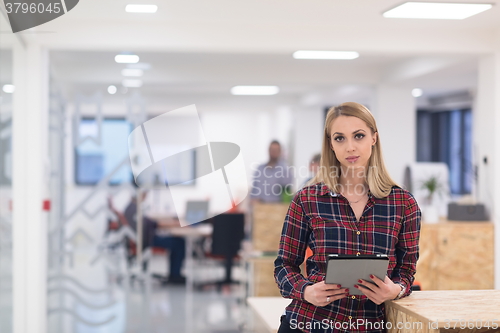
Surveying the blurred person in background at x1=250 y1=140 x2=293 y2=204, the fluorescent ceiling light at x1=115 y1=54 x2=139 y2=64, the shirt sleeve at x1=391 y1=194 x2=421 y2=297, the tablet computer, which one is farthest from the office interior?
the tablet computer

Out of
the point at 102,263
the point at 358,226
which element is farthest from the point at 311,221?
the point at 102,263

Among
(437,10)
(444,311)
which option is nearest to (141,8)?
(437,10)

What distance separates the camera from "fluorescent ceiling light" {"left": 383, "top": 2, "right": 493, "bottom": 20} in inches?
174

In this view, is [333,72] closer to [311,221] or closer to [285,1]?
[285,1]

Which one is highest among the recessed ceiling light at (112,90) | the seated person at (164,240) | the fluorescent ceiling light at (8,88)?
the recessed ceiling light at (112,90)

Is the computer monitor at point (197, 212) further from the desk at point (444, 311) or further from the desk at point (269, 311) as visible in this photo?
the desk at point (444, 311)

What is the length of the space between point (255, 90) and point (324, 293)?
7.75 meters

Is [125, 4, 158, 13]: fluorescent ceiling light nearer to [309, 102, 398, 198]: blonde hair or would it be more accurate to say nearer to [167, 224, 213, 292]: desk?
[309, 102, 398, 198]: blonde hair

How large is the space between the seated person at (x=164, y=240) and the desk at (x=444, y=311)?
20.3 feet

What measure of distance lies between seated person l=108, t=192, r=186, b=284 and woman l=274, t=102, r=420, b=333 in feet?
20.2

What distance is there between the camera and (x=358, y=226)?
1949 millimetres

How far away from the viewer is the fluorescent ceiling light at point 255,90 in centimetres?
918

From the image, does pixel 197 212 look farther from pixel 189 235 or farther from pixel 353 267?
pixel 353 267

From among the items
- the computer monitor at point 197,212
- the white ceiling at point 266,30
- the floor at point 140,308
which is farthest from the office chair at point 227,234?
the white ceiling at point 266,30
